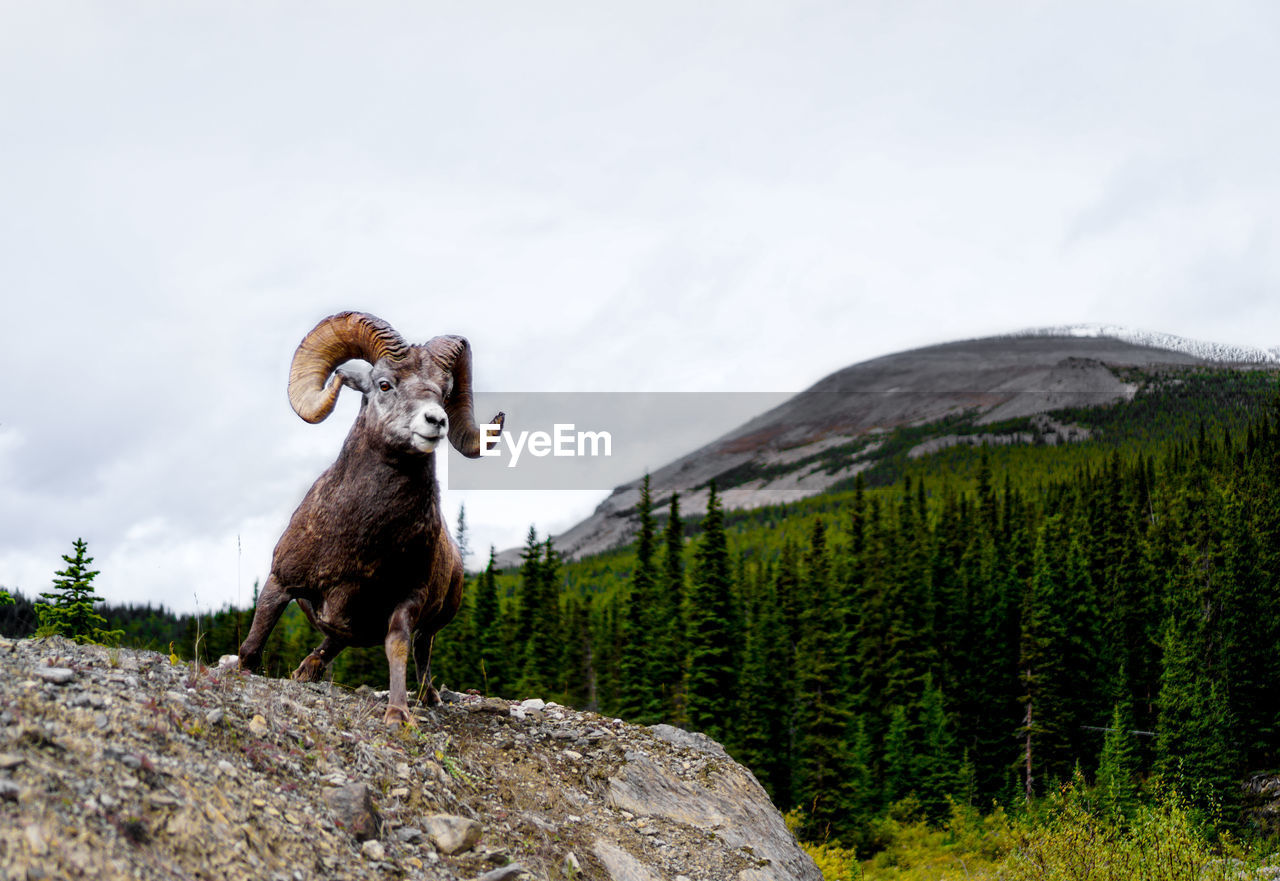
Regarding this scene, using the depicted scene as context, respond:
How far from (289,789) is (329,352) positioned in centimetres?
539

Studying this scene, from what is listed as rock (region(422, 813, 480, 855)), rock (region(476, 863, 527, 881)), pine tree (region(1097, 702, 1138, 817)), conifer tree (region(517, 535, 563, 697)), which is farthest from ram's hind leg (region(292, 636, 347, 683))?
conifer tree (region(517, 535, 563, 697))

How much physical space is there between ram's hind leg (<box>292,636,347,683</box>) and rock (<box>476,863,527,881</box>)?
4.13 metres

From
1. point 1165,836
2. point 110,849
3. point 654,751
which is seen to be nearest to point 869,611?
point 1165,836

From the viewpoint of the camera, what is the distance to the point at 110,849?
5.51 m

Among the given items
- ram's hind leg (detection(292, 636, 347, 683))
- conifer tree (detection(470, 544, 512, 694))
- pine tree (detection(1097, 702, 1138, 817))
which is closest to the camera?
ram's hind leg (detection(292, 636, 347, 683))

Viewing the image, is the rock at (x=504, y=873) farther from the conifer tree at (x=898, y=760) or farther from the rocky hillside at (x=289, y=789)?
the conifer tree at (x=898, y=760)

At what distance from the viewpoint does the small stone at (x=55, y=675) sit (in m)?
7.20

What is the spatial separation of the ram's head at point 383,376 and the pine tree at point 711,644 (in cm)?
4654

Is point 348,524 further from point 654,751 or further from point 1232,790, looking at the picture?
point 1232,790

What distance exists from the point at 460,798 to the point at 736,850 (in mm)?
5430

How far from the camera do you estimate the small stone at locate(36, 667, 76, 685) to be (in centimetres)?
720

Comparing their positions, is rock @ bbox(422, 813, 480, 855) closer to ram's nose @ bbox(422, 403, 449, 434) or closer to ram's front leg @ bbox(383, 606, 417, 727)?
→ ram's front leg @ bbox(383, 606, 417, 727)

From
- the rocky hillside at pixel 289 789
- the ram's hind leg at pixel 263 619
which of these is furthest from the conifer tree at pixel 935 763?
the ram's hind leg at pixel 263 619

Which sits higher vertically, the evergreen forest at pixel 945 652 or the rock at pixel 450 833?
the rock at pixel 450 833
